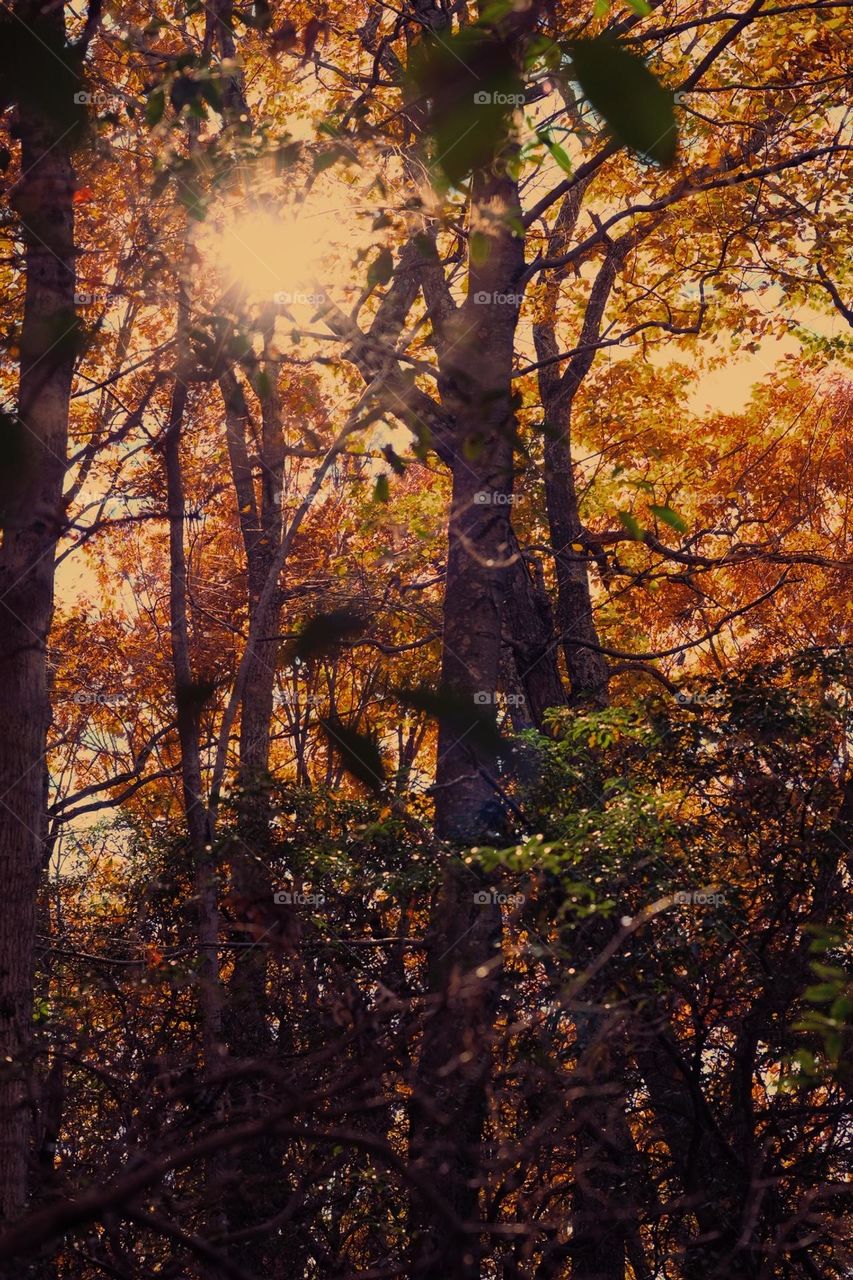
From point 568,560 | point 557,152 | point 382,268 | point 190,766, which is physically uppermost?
point 568,560

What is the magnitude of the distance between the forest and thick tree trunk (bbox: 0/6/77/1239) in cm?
2

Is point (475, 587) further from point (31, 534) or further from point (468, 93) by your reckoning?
point (468, 93)

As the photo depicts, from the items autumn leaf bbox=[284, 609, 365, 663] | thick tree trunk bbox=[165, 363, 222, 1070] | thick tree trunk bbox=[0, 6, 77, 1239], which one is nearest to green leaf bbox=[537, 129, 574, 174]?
autumn leaf bbox=[284, 609, 365, 663]

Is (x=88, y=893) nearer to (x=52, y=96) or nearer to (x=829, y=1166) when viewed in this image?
(x=829, y=1166)

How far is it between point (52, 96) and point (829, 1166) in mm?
5894

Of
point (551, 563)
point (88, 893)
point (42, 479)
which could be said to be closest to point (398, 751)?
point (551, 563)

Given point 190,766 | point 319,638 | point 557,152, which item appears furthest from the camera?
point 190,766

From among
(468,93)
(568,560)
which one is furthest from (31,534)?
(568,560)

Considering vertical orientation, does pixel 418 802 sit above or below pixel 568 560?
below

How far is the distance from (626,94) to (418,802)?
23.8ft

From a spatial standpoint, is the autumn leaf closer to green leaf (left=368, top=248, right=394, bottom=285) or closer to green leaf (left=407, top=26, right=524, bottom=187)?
green leaf (left=407, top=26, right=524, bottom=187)

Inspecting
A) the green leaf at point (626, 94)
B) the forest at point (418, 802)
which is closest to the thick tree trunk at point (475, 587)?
the forest at point (418, 802)

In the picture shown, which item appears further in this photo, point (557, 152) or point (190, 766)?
point (190, 766)

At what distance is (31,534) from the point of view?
5629 mm
